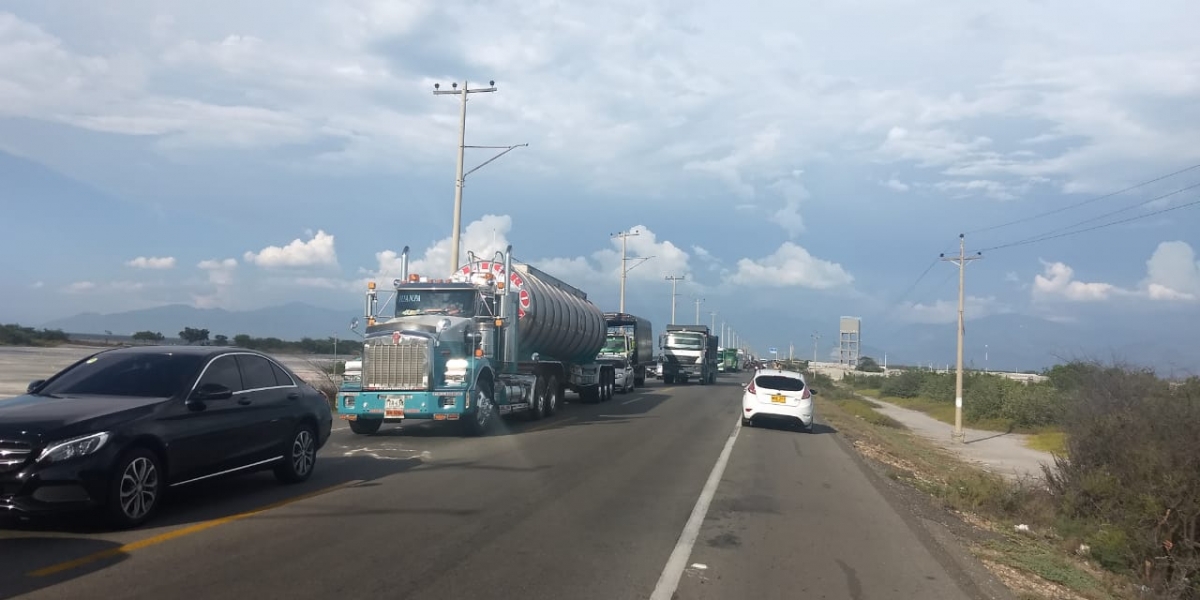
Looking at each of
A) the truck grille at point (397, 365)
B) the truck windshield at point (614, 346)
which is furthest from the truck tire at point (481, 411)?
the truck windshield at point (614, 346)

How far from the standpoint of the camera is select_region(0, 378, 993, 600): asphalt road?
656 centimetres

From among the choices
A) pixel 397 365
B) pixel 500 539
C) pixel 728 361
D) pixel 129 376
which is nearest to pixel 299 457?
pixel 129 376

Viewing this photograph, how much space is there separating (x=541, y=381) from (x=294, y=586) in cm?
1610

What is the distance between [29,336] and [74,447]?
53.7 m

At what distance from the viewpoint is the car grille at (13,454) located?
279 inches

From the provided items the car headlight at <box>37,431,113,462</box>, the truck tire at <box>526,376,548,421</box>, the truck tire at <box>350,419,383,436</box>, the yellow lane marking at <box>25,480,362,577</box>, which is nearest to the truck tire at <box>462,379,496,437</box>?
the truck tire at <box>350,419,383,436</box>

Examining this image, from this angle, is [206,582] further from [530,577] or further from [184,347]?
[184,347]

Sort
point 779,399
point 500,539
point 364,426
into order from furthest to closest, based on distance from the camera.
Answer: point 779,399 < point 364,426 < point 500,539

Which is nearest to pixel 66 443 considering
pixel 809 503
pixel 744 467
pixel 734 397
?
pixel 809 503

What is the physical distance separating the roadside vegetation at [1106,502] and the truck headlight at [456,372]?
8.23 m

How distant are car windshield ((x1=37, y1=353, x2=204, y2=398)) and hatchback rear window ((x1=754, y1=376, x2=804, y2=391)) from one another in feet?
53.5

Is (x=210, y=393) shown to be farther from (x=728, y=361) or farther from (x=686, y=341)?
(x=728, y=361)

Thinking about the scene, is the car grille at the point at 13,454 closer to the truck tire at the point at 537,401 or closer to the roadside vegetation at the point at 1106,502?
the roadside vegetation at the point at 1106,502

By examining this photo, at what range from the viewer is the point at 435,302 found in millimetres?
19000
